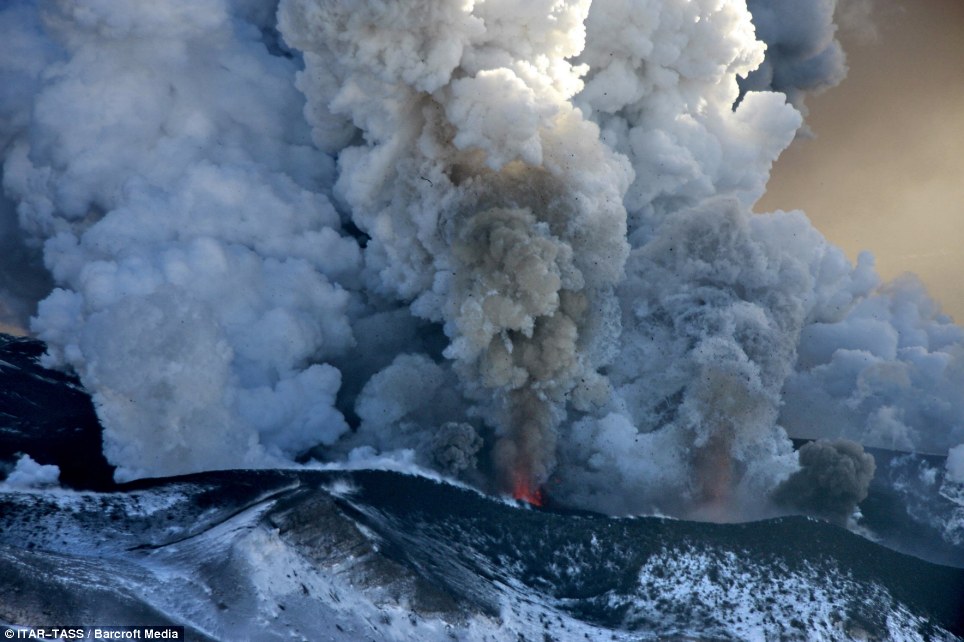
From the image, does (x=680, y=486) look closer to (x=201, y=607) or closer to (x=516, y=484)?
(x=516, y=484)

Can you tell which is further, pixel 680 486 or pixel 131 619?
pixel 680 486

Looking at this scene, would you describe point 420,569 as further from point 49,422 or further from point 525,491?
point 49,422

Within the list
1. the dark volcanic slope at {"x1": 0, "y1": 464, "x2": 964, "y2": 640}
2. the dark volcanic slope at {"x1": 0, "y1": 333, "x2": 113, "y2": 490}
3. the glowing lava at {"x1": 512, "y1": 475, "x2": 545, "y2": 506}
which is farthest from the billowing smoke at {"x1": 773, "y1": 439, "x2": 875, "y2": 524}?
the dark volcanic slope at {"x1": 0, "y1": 333, "x2": 113, "y2": 490}

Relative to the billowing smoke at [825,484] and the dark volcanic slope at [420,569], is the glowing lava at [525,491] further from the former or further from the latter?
the billowing smoke at [825,484]

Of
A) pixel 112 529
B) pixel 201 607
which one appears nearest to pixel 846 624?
pixel 201 607

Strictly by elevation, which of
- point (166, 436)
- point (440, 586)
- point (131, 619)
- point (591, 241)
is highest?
point (591, 241)

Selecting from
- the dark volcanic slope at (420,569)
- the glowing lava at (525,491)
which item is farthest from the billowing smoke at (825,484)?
the glowing lava at (525,491)
